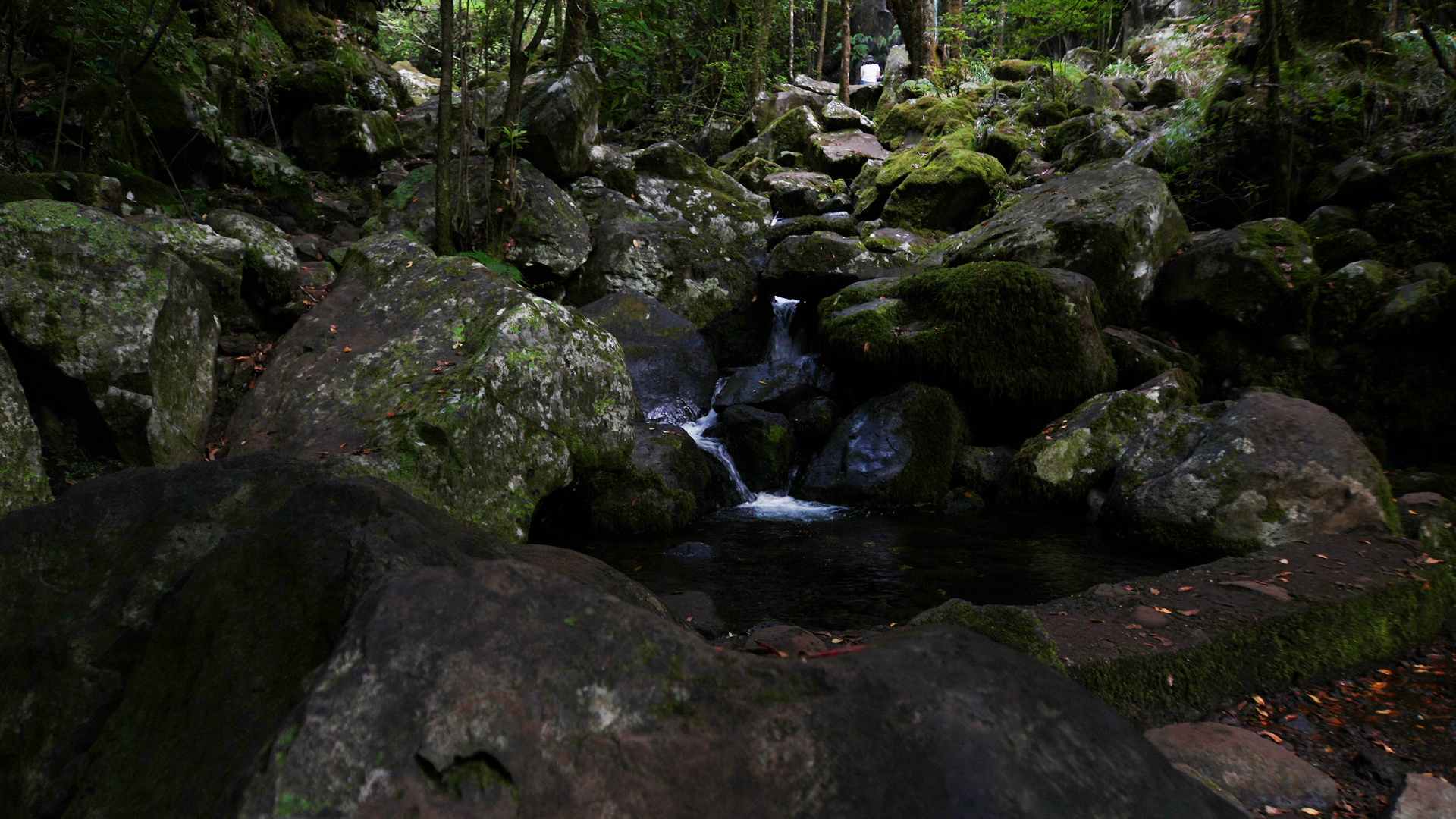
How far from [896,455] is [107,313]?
705 centimetres

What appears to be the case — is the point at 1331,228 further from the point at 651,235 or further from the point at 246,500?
the point at 246,500

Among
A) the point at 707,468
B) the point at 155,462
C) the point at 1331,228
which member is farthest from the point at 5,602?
the point at 1331,228

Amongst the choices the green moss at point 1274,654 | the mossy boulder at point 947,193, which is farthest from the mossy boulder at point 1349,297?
the mossy boulder at point 947,193

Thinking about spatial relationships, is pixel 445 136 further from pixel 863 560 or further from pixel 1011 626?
pixel 1011 626

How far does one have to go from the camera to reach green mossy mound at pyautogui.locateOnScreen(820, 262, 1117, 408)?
805 centimetres

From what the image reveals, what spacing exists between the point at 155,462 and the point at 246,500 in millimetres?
3147

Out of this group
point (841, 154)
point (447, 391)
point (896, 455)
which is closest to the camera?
point (447, 391)

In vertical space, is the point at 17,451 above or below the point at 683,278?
→ above

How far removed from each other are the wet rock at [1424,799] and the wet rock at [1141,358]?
258 inches

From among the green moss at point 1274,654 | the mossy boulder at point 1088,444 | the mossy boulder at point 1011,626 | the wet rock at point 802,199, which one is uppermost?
the wet rock at point 802,199

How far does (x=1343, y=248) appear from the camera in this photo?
8.45 meters

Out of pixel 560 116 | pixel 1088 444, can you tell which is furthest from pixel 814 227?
pixel 1088 444

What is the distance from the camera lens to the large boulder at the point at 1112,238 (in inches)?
A: 349

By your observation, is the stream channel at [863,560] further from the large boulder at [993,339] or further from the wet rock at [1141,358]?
the wet rock at [1141,358]
